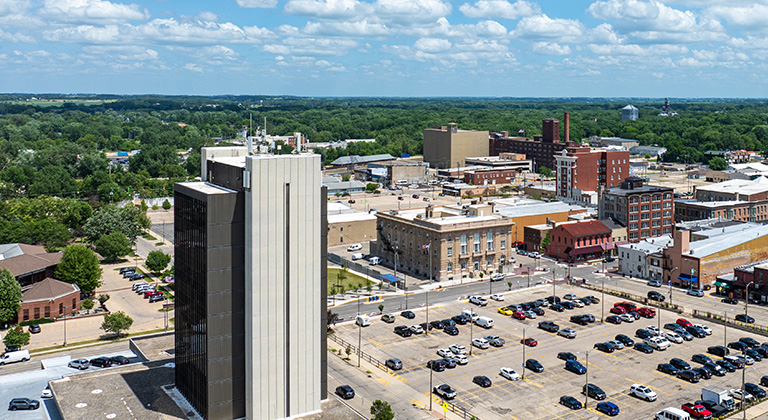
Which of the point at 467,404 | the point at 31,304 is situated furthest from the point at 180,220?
the point at 31,304

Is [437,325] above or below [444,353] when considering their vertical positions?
above

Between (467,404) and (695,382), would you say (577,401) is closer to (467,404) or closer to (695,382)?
(467,404)

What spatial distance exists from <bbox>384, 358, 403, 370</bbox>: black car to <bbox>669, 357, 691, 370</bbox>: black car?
88.4ft

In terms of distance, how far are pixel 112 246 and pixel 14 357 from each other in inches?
1801

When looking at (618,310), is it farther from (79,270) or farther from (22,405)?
(79,270)

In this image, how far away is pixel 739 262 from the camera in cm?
10875

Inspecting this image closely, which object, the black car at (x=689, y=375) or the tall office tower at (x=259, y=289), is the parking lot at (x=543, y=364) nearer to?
the black car at (x=689, y=375)

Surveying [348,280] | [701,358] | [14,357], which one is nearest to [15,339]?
[14,357]

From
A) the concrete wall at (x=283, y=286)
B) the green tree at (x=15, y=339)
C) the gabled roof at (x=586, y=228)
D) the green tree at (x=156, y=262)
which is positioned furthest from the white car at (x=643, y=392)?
the green tree at (x=156, y=262)

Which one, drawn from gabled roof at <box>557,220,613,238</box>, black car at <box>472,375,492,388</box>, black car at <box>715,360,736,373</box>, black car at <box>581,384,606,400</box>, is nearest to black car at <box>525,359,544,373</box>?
black car at <box>472,375,492,388</box>

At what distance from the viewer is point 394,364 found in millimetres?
71938

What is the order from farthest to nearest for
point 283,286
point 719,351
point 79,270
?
1. point 79,270
2. point 719,351
3. point 283,286

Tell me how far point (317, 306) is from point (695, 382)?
38.8 m

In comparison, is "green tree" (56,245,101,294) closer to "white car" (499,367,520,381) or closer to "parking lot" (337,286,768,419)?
"parking lot" (337,286,768,419)
